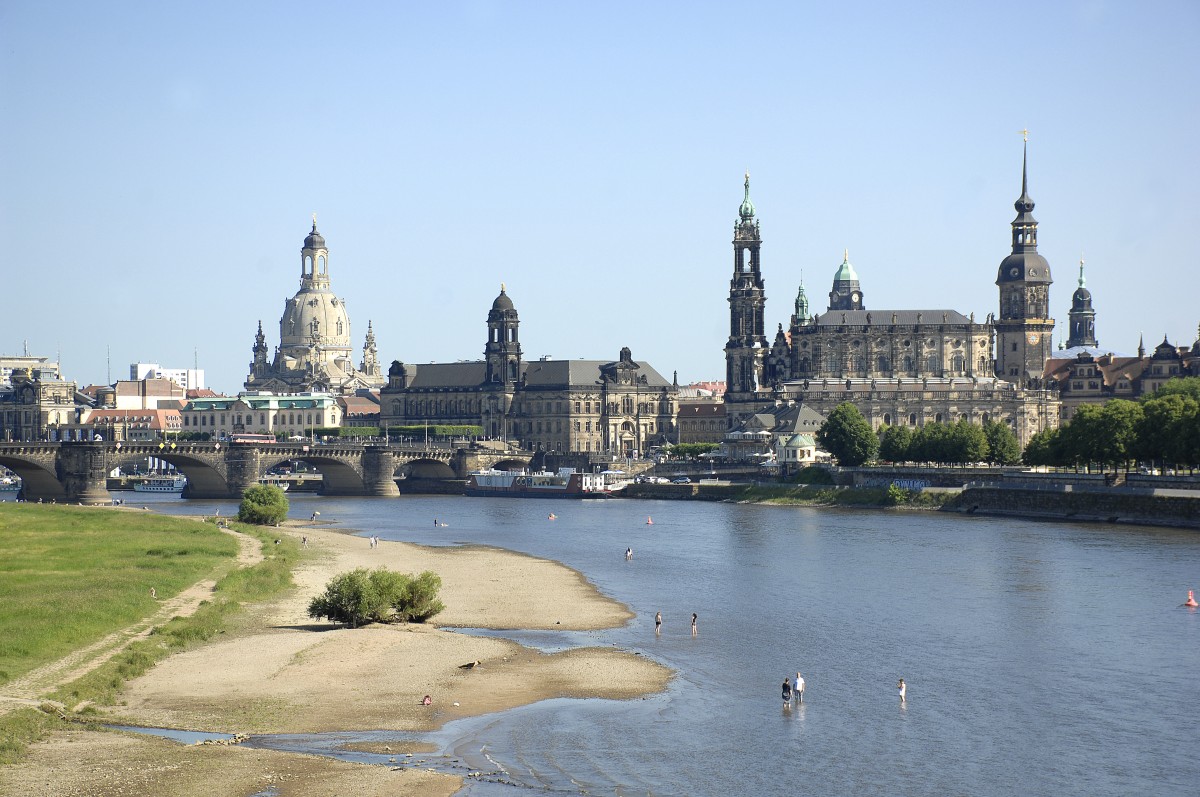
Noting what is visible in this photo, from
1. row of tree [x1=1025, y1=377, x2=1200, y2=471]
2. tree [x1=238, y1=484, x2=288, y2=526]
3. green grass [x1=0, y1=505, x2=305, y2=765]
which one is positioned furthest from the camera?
tree [x1=238, y1=484, x2=288, y2=526]

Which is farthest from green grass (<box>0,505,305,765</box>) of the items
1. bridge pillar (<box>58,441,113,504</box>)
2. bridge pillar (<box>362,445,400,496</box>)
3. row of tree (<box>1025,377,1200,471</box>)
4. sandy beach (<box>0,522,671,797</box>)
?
bridge pillar (<box>362,445,400,496</box>)

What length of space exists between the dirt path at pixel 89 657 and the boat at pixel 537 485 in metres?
103

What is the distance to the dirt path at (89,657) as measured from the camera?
45.9 metres

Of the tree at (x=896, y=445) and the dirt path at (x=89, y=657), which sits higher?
the tree at (x=896, y=445)

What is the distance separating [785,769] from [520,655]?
58.2ft

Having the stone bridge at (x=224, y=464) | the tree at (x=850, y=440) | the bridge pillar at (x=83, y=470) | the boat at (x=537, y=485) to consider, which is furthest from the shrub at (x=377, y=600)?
the boat at (x=537, y=485)

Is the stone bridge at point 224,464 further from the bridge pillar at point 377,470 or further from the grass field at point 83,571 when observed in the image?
the grass field at point 83,571

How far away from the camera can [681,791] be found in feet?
129

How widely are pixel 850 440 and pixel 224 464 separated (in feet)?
206

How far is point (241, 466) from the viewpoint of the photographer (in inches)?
6457

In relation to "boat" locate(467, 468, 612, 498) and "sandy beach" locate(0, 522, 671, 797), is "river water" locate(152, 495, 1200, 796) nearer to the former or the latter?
"sandy beach" locate(0, 522, 671, 797)

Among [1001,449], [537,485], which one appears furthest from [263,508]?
[1001,449]

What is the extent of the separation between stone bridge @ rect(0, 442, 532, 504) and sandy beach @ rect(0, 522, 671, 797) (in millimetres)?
83654

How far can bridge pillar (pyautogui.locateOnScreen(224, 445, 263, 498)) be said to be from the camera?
163750 millimetres
